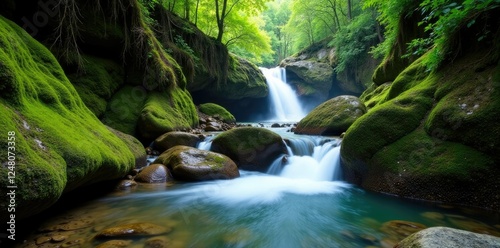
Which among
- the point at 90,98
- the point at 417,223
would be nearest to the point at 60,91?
the point at 90,98

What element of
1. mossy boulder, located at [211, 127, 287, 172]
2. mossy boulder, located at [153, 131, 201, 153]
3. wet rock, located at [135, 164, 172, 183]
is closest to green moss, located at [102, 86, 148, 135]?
mossy boulder, located at [153, 131, 201, 153]

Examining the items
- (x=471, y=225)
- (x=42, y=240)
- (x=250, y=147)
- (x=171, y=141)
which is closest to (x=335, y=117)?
(x=250, y=147)

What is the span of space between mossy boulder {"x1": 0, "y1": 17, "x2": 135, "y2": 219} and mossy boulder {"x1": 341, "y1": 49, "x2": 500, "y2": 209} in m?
4.17

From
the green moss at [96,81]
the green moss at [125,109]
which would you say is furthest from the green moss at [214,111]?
the green moss at [96,81]

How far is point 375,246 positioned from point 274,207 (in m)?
1.66

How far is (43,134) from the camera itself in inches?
96.5

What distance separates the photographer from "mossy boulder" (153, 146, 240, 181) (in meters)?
4.94

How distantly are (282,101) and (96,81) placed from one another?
16.1 metres

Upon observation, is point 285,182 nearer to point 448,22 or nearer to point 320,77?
point 448,22

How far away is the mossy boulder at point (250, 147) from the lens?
20.1 feet

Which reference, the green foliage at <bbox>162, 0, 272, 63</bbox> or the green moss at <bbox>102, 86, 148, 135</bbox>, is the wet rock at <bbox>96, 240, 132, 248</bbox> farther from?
the green foliage at <bbox>162, 0, 272, 63</bbox>

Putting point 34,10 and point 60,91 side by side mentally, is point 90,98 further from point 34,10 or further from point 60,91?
point 60,91

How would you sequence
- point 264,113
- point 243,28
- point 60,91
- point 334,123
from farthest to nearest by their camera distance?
point 264,113
point 243,28
point 334,123
point 60,91

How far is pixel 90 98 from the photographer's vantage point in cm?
598
